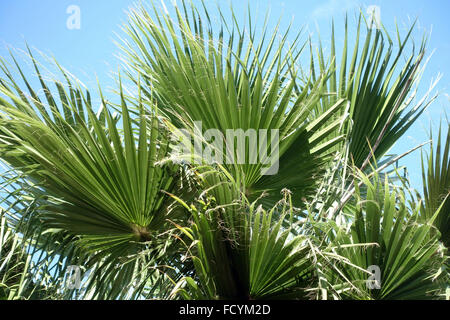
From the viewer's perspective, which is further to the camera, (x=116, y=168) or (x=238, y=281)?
(x=116, y=168)

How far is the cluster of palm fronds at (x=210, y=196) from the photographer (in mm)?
2041

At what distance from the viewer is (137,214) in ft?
7.63

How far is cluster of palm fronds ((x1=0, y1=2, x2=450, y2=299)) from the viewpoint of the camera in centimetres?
204

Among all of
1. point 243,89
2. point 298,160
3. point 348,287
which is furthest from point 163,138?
point 348,287

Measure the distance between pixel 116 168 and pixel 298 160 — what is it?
828mm

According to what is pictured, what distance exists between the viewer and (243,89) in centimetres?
248

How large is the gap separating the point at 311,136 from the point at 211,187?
0.78m

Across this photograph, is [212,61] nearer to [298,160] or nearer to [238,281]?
[298,160]

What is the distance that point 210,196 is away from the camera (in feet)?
6.86
